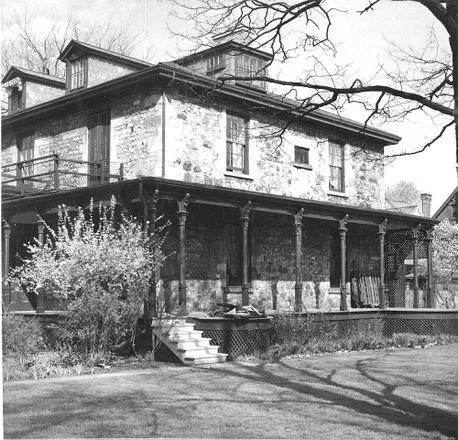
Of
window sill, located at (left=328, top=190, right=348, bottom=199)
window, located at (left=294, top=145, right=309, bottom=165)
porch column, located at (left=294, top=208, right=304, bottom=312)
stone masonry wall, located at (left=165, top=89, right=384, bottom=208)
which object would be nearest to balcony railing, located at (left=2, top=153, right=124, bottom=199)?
stone masonry wall, located at (left=165, top=89, right=384, bottom=208)

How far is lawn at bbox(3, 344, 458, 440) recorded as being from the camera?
728 cm

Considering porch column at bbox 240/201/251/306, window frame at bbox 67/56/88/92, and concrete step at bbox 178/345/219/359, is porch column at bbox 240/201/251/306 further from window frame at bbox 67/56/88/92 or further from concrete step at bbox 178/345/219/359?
window frame at bbox 67/56/88/92

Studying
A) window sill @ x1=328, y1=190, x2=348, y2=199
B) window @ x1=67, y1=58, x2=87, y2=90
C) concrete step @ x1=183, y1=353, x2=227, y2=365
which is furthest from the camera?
window sill @ x1=328, y1=190, x2=348, y2=199

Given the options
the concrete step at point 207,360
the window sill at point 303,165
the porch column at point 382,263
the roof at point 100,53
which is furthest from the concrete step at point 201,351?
the roof at point 100,53

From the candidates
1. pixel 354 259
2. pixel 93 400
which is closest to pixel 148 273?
pixel 93 400

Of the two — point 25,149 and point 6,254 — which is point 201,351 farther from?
point 25,149

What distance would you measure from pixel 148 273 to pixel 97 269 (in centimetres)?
121

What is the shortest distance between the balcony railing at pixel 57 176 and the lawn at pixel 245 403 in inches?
280

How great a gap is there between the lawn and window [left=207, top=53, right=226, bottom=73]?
10.5m

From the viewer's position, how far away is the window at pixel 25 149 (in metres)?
21.0

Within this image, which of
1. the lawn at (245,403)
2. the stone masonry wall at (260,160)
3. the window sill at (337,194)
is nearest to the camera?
the lawn at (245,403)

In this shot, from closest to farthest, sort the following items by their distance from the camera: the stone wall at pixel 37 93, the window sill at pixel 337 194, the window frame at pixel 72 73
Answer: the window frame at pixel 72 73 → the window sill at pixel 337 194 → the stone wall at pixel 37 93

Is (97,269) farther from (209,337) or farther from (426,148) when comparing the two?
(426,148)

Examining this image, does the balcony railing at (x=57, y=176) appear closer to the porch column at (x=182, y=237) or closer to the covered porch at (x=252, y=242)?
the covered porch at (x=252, y=242)
